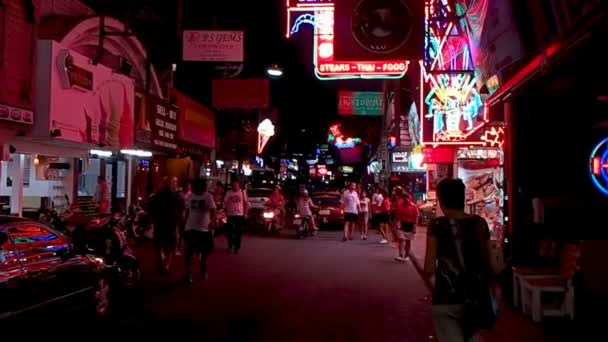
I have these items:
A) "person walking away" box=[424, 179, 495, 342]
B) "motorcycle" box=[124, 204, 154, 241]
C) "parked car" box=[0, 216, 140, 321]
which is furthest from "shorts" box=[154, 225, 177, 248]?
"person walking away" box=[424, 179, 495, 342]

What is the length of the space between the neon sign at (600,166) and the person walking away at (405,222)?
5.96 m

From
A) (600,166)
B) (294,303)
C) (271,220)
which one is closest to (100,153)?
(271,220)

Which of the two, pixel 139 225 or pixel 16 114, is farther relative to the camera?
pixel 139 225

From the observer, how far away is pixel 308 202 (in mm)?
21516

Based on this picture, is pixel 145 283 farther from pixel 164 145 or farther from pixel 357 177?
pixel 357 177

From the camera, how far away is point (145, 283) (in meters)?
10.9

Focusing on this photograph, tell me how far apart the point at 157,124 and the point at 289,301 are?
1072cm

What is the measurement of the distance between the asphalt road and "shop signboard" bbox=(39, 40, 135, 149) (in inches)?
125

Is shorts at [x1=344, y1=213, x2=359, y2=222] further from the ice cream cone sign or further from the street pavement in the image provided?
the ice cream cone sign

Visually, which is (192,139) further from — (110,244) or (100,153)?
(110,244)

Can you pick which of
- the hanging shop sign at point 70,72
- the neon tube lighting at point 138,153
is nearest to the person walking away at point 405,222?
the hanging shop sign at point 70,72

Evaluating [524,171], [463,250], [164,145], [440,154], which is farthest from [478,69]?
[164,145]

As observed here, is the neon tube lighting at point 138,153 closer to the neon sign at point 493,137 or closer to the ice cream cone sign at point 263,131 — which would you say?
the neon sign at point 493,137

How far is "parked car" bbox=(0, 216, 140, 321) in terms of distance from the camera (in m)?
5.97
